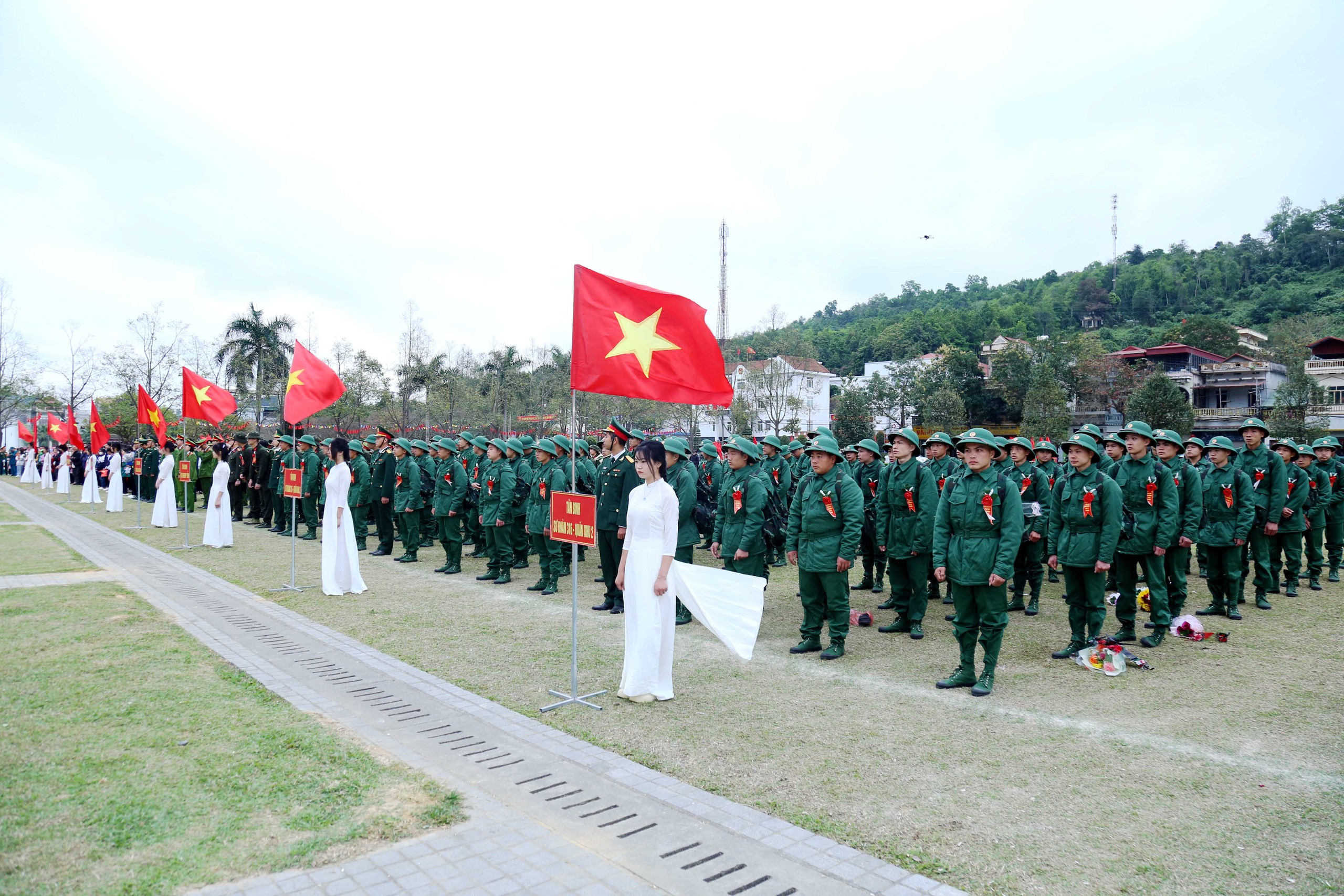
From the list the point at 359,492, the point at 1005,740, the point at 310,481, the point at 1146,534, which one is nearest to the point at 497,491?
the point at 359,492

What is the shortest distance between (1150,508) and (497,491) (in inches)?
341

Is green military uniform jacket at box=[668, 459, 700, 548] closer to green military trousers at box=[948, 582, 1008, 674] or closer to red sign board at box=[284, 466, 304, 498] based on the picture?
green military trousers at box=[948, 582, 1008, 674]

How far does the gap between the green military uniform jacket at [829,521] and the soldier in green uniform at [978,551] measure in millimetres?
849

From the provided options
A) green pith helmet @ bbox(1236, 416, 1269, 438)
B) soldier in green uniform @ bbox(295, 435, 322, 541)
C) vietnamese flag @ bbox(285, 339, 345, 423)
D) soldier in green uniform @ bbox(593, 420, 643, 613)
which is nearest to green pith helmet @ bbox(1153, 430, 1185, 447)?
green pith helmet @ bbox(1236, 416, 1269, 438)

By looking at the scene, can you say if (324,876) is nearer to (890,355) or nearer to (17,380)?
(17,380)

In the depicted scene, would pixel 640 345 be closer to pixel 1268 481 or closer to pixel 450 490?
pixel 450 490

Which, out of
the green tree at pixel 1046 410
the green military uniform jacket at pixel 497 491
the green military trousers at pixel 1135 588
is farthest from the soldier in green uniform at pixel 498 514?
the green tree at pixel 1046 410

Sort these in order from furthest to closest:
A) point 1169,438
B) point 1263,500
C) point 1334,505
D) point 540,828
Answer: point 1334,505 → point 1263,500 → point 1169,438 → point 540,828

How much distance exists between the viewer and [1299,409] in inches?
1651

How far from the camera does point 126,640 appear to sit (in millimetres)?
7574

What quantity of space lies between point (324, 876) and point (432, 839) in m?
0.51

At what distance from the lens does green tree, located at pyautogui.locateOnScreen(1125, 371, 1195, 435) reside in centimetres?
4253

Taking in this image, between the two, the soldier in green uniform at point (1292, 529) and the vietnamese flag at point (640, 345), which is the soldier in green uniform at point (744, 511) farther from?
the soldier in green uniform at point (1292, 529)

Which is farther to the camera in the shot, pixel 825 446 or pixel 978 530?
pixel 825 446
